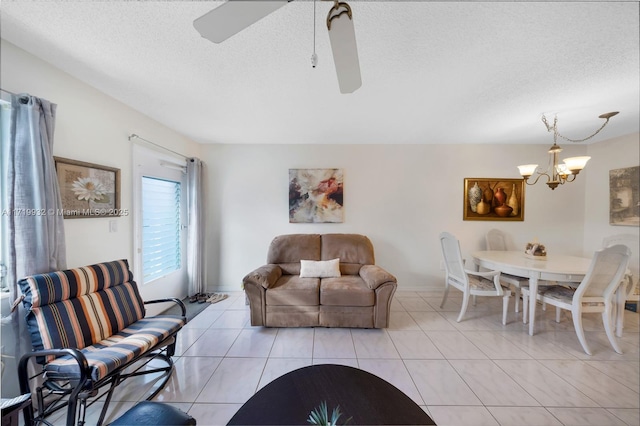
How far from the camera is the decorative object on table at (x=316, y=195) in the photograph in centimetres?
354

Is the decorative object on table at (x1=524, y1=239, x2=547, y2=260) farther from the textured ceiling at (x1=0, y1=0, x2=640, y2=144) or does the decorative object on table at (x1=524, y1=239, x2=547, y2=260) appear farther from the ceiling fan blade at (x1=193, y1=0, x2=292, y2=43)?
the ceiling fan blade at (x1=193, y1=0, x2=292, y2=43)

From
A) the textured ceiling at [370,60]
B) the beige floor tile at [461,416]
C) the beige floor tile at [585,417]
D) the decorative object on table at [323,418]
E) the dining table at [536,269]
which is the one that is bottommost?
the beige floor tile at [585,417]

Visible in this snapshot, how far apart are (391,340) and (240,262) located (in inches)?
98.5

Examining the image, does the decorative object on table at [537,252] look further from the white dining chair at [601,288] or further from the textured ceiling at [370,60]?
the textured ceiling at [370,60]

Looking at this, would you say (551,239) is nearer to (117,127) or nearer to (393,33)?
(393,33)

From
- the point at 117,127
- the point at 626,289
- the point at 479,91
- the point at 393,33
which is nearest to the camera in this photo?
the point at 393,33

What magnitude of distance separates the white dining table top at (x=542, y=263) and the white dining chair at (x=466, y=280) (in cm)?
20

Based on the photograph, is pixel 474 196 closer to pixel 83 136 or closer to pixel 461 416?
pixel 461 416

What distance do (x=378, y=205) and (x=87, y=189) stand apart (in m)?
3.42

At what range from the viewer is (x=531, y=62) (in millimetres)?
1590

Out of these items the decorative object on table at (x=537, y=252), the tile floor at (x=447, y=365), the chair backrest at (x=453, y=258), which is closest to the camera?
the tile floor at (x=447, y=365)

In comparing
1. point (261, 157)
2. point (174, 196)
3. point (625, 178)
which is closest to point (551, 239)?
point (625, 178)

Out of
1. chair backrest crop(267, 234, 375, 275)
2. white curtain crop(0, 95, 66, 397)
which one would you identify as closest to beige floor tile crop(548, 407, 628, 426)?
chair backrest crop(267, 234, 375, 275)

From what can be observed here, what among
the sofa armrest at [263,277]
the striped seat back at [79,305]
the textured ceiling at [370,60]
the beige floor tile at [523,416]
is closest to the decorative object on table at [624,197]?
the textured ceiling at [370,60]
